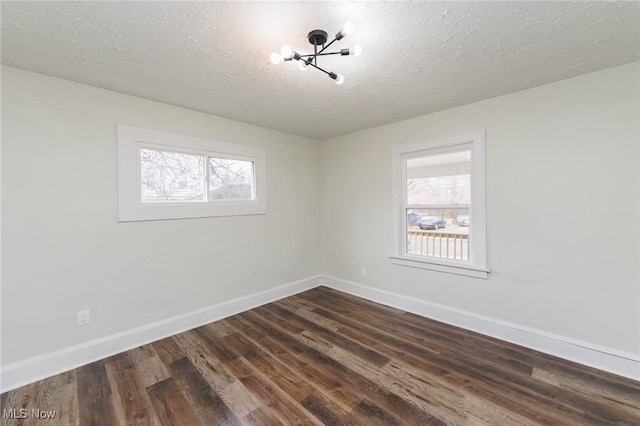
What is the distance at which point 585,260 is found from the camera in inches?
84.9

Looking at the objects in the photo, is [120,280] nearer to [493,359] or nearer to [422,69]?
[422,69]

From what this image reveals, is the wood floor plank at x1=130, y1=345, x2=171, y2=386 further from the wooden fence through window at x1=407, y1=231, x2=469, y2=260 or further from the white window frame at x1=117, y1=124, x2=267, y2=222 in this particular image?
the wooden fence through window at x1=407, y1=231, x2=469, y2=260

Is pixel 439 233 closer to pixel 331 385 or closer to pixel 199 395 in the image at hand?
pixel 331 385

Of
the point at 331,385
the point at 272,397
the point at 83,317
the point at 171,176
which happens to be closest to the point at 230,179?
the point at 171,176

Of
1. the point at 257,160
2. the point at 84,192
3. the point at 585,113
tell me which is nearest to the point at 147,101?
the point at 84,192

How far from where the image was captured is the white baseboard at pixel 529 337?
6.60 feet

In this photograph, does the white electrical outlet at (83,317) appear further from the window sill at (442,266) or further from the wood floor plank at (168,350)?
the window sill at (442,266)

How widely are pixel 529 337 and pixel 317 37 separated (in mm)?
3044

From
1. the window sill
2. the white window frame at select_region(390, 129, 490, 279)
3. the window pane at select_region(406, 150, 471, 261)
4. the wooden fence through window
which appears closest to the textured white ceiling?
the white window frame at select_region(390, 129, 490, 279)

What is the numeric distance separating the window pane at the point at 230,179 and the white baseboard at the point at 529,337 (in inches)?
87.3

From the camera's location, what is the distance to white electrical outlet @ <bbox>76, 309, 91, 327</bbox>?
220 centimetres

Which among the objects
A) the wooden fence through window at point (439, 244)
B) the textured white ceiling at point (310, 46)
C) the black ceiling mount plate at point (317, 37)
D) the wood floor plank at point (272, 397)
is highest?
the textured white ceiling at point (310, 46)

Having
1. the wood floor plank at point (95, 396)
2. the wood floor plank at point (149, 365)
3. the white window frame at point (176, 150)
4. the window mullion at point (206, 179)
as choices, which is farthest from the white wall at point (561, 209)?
the wood floor plank at point (95, 396)

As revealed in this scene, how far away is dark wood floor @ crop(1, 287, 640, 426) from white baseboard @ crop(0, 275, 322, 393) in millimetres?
90
